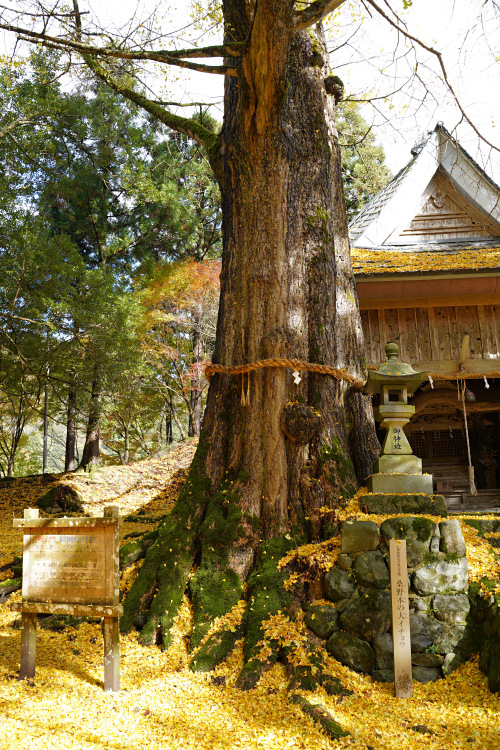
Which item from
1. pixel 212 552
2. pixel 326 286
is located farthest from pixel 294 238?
pixel 212 552

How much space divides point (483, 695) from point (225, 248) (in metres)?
4.93

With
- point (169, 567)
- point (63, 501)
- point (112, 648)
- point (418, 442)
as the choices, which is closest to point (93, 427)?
point (63, 501)

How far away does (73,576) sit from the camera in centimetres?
444

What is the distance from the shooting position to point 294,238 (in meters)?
6.11

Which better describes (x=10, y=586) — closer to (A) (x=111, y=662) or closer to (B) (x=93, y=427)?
(A) (x=111, y=662)

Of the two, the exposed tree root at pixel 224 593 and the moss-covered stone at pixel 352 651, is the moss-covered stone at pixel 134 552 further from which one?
the moss-covered stone at pixel 352 651

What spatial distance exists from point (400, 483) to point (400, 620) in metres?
1.42

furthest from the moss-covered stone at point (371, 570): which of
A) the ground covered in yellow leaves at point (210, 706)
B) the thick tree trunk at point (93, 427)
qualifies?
the thick tree trunk at point (93, 427)

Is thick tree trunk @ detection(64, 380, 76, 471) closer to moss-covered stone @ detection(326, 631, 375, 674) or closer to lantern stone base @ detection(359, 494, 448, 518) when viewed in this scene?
lantern stone base @ detection(359, 494, 448, 518)

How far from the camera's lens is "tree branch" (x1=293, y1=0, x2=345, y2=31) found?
527cm

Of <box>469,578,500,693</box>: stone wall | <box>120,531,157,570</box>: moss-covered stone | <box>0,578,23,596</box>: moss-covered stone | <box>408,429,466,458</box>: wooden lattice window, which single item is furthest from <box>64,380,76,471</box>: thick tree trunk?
<box>469,578,500,693</box>: stone wall

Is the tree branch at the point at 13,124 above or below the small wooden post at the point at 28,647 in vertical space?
above

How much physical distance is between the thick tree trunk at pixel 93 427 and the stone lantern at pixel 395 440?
11.1m

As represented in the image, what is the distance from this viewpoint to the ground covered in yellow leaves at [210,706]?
3533mm
